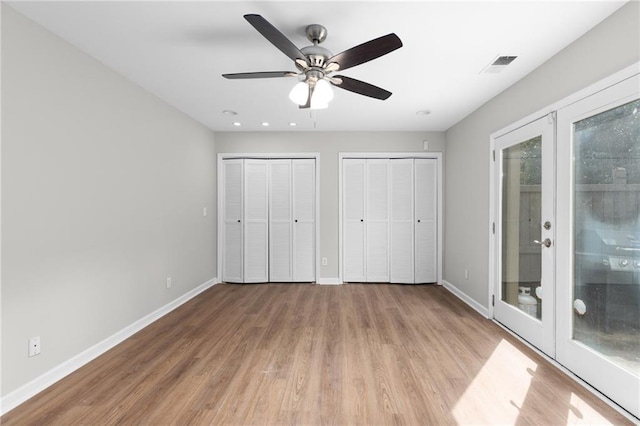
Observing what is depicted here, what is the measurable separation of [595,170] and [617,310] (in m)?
0.92

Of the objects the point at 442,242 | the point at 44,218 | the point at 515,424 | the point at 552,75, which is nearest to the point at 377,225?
the point at 442,242

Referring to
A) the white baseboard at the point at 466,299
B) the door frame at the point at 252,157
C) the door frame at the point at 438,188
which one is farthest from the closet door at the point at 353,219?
the white baseboard at the point at 466,299

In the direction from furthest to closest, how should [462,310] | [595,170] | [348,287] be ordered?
1. [348,287]
2. [462,310]
3. [595,170]

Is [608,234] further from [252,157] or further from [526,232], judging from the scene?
[252,157]

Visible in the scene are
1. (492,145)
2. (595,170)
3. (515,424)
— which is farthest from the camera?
(492,145)

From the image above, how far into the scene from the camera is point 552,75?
2.25 meters

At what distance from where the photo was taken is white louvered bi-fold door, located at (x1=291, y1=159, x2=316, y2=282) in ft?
14.8

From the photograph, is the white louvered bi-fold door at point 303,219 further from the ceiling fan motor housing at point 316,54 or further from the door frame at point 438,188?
the ceiling fan motor housing at point 316,54

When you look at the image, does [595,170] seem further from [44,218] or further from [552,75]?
[44,218]

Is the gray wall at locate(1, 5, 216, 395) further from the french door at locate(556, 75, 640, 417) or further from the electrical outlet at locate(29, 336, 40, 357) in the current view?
the french door at locate(556, 75, 640, 417)

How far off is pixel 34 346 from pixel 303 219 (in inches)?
126

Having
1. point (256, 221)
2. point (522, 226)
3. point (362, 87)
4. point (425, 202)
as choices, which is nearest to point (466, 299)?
point (522, 226)

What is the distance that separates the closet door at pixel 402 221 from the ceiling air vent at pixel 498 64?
2.00 m

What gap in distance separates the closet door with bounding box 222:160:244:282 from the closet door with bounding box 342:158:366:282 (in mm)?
1650
